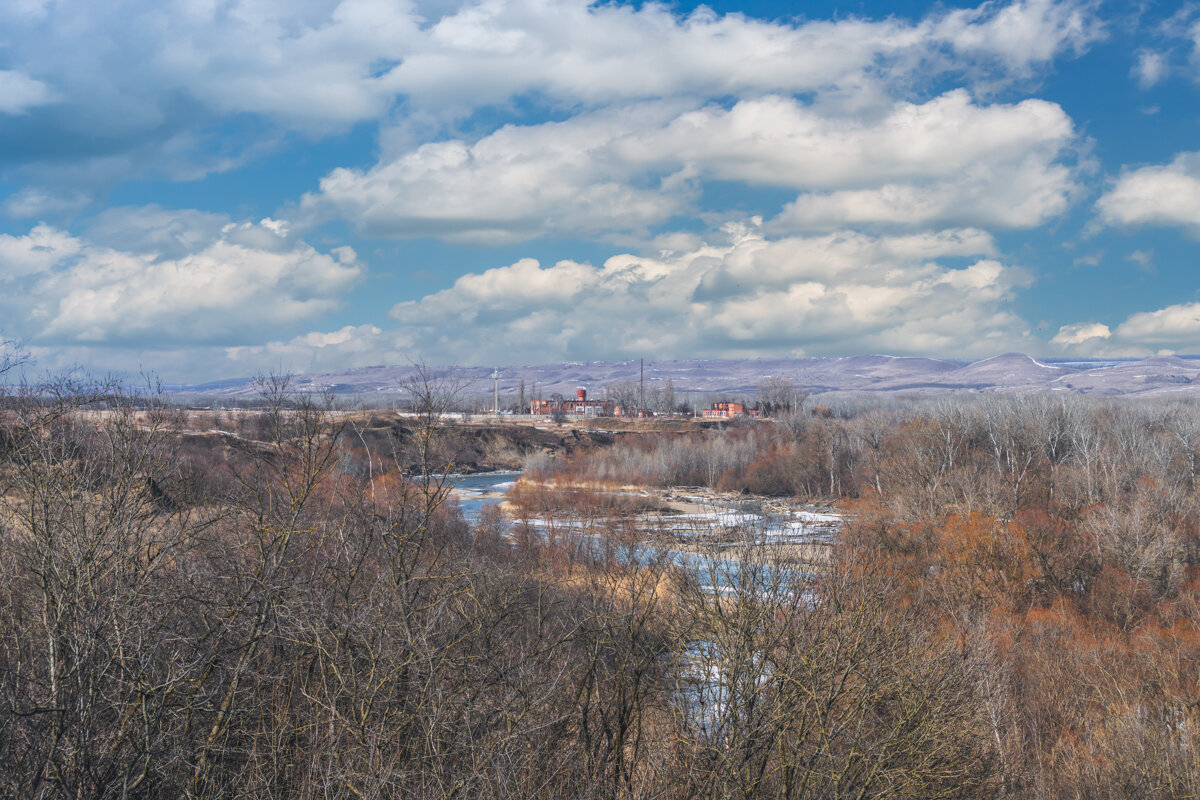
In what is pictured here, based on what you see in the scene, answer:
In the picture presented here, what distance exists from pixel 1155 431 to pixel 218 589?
334ft

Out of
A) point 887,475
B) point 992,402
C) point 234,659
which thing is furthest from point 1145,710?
point 992,402

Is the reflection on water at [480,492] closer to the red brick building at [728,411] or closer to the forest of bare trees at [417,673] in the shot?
the forest of bare trees at [417,673]

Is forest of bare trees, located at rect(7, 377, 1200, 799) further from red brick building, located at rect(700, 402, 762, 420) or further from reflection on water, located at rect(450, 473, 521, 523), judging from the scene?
red brick building, located at rect(700, 402, 762, 420)

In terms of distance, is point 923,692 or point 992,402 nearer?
point 923,692

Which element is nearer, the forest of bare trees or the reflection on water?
the forest of bare trees

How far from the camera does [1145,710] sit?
2161 cm

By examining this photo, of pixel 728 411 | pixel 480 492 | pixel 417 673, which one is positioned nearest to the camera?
pixel 417 673

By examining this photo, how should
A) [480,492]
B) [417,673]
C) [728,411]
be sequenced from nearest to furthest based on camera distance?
1. [417,673]
2. [480,492]
3. [728,411]

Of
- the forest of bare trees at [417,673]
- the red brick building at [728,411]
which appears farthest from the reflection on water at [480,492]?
the red brick building at [728,411]

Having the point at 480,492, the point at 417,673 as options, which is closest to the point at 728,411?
the point at 480,492

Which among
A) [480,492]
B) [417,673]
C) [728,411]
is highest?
[417,673]

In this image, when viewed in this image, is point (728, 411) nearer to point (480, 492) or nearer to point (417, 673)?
point (480, 492)

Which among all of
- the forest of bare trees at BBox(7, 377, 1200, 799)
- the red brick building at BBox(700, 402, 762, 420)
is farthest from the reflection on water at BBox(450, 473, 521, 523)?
the red brick building at BBox(700, 402, 762, 420)

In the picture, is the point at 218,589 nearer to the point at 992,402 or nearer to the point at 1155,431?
the point at 1155,431
